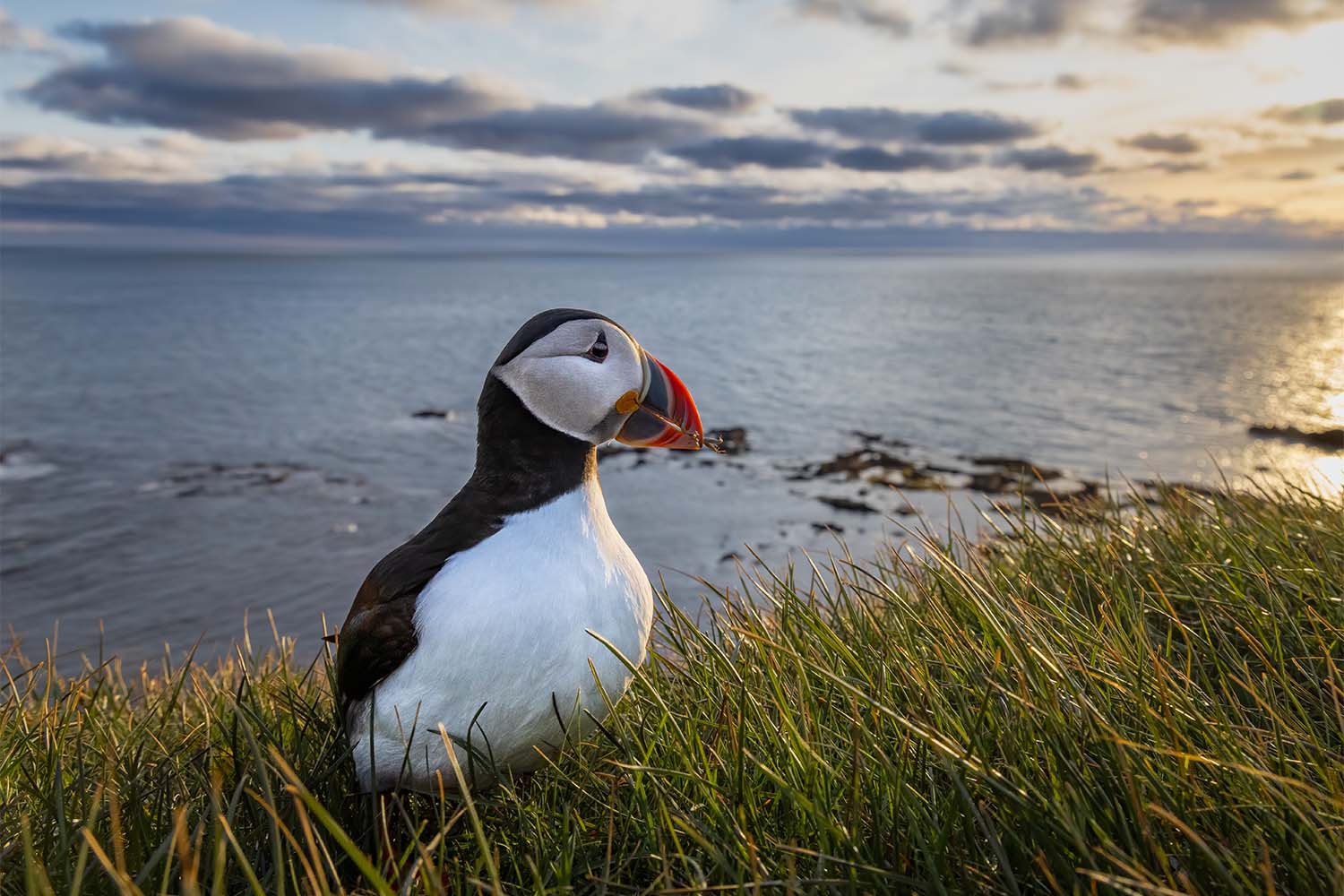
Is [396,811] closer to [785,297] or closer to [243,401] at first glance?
[243,401]

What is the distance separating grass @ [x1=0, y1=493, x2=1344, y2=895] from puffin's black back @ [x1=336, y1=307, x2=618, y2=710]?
368 mm

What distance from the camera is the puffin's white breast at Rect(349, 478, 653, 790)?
2.61m

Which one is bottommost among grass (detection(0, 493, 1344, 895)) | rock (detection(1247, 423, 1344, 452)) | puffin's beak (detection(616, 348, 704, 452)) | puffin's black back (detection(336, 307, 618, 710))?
rock (detection(1247, 423, 1344, 452))

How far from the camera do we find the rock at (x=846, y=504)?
685 inches

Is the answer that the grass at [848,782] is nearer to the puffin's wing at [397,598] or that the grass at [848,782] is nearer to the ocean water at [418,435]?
the puffin's wing at [397,598]

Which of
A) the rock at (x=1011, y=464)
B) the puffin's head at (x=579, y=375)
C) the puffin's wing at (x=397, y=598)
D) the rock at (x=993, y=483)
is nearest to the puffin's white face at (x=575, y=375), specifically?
the puffin's head at (x=579, y=375)

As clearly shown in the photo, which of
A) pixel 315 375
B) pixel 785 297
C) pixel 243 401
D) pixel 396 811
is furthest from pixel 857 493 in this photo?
pixel 785 297

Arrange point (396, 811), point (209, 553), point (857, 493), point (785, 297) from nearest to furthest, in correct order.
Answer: point (396, 811) < point (209, 553) < point (857, 493) < point (785, 297)

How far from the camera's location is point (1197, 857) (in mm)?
1981

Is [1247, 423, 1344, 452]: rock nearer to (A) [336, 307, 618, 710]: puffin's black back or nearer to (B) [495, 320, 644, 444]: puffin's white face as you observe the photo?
(B) [495, 320, 644, 444]: puffin's white face

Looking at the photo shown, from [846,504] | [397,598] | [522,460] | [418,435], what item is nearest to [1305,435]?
[846,504]

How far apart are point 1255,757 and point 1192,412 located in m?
29.9

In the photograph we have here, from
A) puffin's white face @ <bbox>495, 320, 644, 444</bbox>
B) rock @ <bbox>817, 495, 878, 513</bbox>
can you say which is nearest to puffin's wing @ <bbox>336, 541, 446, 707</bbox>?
puffin's white face @ <bbox>495, 320, 644, 444</bbox>

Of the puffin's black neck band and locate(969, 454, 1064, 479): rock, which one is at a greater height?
the puffin's black neck band
